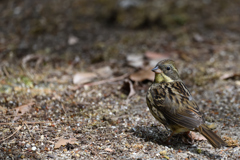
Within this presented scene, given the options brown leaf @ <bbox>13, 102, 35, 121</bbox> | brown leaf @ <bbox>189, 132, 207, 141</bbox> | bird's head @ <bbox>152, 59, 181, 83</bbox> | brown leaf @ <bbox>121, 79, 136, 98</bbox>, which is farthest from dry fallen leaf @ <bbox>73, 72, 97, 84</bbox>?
brown leaf @ <bbox>189, 132, 207, 141</bbox>

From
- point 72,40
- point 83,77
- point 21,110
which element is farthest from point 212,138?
point 72,40

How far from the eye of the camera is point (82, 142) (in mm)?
3855

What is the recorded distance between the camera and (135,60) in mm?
6641

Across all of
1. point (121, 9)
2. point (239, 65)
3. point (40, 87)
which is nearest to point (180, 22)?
point (121, 9)

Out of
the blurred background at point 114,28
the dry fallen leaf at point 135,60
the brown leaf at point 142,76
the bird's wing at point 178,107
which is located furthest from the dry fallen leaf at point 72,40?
the bird's wing at point 178,107

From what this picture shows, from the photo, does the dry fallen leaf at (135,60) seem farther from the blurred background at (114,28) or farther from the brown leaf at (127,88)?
the brown leaf at (127,88)

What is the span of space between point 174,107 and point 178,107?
5 centimetres

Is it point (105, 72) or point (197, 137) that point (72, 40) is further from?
point (197, 137)

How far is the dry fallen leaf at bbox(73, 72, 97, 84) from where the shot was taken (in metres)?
5.73

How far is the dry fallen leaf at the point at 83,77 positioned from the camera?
573 centimetres

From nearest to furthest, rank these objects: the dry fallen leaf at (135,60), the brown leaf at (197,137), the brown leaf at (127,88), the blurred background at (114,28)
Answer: the brown leaf at (197,137), the brown leaf at (127,88), the dry fallen leaf at (135,60), the blurred background at (114,28)

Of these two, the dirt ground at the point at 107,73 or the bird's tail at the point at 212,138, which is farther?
the dirt ground at the point at 107,73

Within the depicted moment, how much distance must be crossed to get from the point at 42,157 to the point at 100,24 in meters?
5.38

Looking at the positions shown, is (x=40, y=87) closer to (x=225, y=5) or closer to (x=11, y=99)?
(x=11, y=99)
